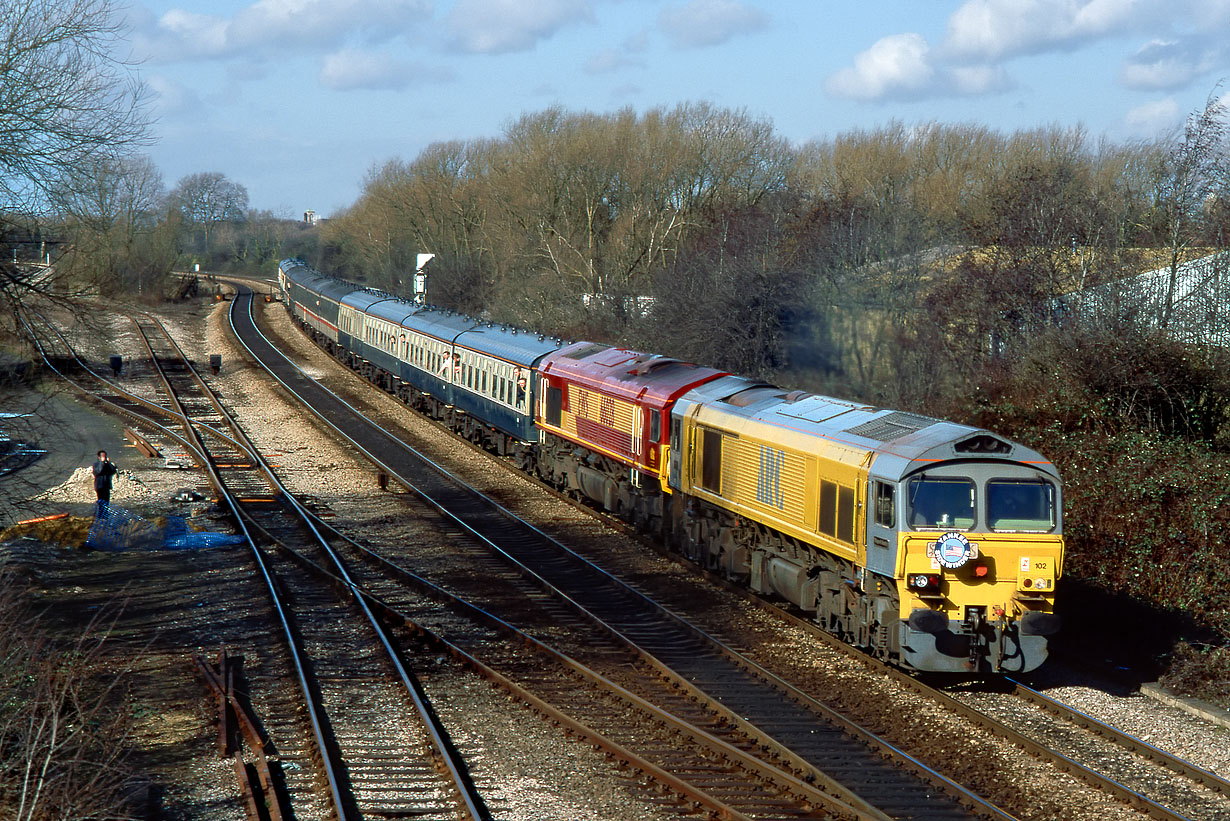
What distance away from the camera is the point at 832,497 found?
13.9 m

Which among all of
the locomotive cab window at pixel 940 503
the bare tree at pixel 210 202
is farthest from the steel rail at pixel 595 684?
the bare tree at pixel 210 202

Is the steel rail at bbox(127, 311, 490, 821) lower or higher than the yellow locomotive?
lower

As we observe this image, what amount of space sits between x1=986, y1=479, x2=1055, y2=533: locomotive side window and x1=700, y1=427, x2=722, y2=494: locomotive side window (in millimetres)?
5127

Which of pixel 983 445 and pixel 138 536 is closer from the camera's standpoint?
pixel 983 445

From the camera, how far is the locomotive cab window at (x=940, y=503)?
1262 centimetres

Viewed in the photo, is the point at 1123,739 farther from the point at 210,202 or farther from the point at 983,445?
the point at 210,202

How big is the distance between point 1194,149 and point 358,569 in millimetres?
17462

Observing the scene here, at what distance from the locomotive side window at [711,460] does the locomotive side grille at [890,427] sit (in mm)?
3202

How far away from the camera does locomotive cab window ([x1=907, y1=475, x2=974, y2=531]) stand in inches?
497

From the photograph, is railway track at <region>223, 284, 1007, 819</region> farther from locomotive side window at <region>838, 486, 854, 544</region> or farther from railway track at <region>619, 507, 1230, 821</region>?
locomotive side window at <region>838, 486, 854, 544</region>

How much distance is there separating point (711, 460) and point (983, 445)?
5299 mm

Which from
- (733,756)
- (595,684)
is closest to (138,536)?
(595,684)

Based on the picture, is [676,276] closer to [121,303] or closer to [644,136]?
[644,136]

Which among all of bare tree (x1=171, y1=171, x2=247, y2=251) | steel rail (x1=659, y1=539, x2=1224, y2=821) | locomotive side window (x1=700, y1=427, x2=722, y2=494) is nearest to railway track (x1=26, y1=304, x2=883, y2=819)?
steel rail (x1=659, y1=539, x2=1224, y2=821)
